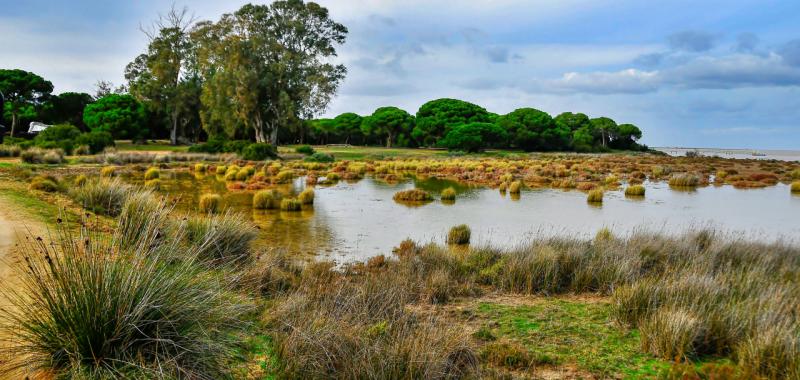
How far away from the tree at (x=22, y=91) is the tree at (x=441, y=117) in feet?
147

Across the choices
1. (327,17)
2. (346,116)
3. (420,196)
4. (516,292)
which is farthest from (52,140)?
(346,116)

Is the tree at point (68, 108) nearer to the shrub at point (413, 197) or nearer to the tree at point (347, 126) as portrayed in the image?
the tree at point (347, 126)

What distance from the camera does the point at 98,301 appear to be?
138 inches

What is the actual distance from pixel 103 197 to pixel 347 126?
6890 centimetres

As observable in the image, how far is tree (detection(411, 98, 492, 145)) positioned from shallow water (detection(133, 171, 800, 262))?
47.8 metres

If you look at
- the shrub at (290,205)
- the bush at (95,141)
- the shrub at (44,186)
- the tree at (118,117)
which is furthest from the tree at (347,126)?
the shrub at (44,186)

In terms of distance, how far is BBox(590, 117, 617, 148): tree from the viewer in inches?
3467

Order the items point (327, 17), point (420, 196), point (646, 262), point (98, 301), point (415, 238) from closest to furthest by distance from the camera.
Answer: point (98, 301), point (646, 262), point (415, 238), point (420, 196), point (327, 17)

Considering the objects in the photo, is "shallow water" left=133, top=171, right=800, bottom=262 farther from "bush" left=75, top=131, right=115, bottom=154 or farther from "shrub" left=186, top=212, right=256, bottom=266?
"bush" left=75, top=131, right=115, bottom=154

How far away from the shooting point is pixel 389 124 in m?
74.2

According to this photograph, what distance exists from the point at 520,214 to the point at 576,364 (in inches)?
489

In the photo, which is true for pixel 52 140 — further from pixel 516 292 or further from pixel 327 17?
pixel 516 292

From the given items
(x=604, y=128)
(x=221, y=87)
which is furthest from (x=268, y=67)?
(x=604, y=128)

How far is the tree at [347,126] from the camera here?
266ft
